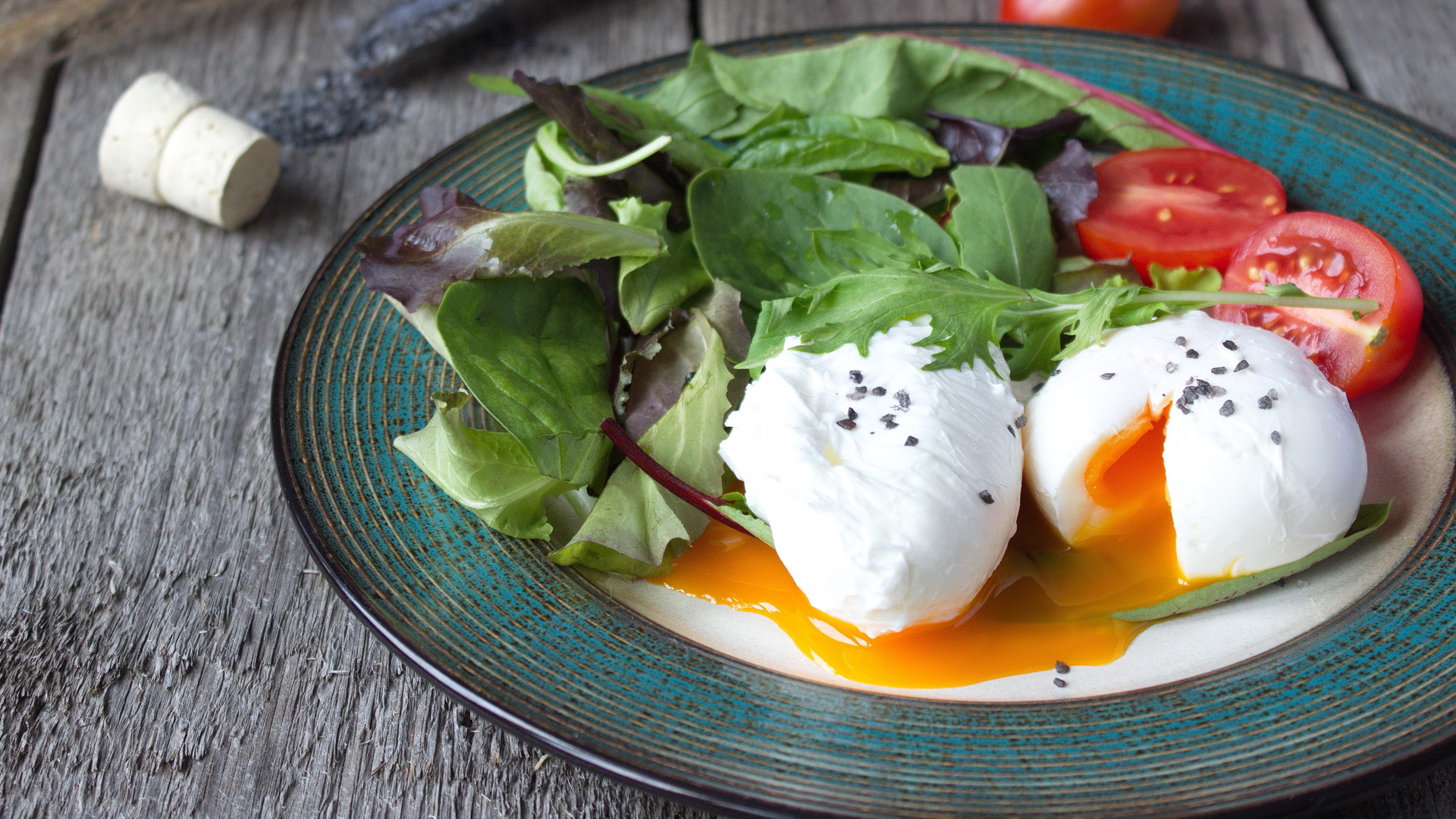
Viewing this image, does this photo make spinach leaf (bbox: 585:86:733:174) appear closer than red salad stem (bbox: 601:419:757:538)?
No

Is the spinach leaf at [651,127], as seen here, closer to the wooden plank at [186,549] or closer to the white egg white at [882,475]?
the white egg white at [882,475]

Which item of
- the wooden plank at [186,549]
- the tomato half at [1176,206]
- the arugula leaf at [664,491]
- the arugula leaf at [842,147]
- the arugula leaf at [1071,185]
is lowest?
the wooden plank at [186,549]

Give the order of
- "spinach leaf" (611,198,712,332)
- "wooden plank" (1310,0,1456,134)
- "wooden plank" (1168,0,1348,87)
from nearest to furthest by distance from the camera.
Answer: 1. "spinach leaf" (611,198,712,332)
2. "wooden plank" (1310,0,1456,134)
3. "wooden plank" (1168,0,1348,87)

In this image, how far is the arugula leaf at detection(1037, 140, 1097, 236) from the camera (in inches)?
87.9

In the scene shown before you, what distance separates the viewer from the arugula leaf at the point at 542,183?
217 cm

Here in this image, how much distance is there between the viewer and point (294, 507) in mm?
1728

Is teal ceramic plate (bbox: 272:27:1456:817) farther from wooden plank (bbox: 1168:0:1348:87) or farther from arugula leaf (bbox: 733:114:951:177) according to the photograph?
wooden plank (bbox: 1168:0:1348:87)

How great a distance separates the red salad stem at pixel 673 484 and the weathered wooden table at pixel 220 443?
0.47 meters

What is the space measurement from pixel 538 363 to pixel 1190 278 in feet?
4.45

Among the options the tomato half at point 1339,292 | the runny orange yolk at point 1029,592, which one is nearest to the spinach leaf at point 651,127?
the runny orange yolk at point 1029,592

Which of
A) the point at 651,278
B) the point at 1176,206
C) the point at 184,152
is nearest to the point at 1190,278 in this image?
the point at 1176,206

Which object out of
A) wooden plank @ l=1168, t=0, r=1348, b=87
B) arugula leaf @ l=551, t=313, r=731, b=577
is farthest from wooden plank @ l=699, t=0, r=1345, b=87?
arugula leaf @ l=551, t=313, r=731, b=577

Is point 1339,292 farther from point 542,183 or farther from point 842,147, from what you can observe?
point 542,183

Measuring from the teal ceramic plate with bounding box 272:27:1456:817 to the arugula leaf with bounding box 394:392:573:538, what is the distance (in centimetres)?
5
